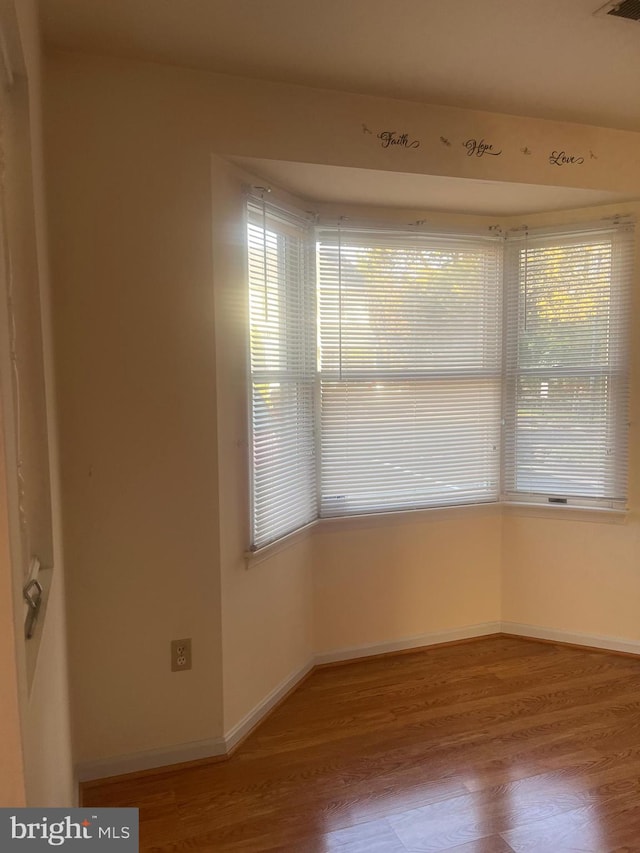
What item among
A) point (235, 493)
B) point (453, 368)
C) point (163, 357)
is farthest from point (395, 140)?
point (235, 493)

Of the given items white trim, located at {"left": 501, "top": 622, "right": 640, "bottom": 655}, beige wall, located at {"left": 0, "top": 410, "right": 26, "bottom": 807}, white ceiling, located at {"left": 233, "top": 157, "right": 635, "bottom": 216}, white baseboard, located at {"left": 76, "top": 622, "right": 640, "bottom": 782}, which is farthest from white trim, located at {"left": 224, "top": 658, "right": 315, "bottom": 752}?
white ceiling, located at {"left": 233, "top": 157, "right": 635, "bottom": 216}

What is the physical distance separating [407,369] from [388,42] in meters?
1.42

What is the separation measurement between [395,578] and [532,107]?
7.47 ft

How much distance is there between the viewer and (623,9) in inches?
67.6

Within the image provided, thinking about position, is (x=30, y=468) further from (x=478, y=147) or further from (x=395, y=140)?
(x=478, y=147)

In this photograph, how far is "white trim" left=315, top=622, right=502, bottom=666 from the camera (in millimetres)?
2883

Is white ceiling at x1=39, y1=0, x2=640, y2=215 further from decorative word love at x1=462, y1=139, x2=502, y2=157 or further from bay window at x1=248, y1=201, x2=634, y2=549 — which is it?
bay window at x1=248, y1=201, x2=634, y2=549

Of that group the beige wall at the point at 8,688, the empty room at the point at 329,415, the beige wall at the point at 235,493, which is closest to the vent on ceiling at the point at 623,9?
the empty room at the point at 329,415

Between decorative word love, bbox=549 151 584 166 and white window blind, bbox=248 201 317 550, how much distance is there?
44.8 inches

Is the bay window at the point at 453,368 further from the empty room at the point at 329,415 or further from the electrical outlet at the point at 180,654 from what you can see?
the electrical outlet at the point at 180,654

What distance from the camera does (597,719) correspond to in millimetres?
2398

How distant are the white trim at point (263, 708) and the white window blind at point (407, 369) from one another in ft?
2.63

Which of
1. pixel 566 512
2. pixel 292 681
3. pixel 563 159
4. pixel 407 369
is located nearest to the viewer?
→ pixel 563 159

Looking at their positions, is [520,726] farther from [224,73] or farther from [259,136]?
[224,73]
